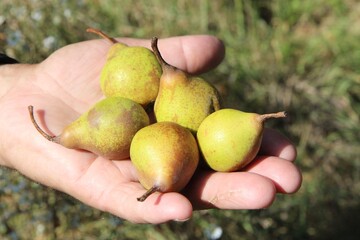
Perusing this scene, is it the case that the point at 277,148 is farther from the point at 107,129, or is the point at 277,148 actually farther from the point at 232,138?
the point at 107,129

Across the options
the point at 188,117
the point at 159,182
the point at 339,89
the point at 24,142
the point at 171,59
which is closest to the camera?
the point at 159,182

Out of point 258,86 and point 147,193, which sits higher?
point 147,193

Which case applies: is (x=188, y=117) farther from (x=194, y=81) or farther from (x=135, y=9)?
(x=135, y=9)

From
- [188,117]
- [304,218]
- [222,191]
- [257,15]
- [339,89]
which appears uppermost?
[188,117]

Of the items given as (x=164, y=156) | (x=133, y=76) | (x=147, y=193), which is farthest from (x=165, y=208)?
(x=133, y=76)

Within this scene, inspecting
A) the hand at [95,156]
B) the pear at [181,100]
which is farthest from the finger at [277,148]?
the pear at [181,100]

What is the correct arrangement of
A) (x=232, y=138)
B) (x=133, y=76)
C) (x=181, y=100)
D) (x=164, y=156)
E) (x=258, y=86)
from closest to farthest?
(x=164, y=156) → (x=232, y=138) → (x=181, y=100) → (x=133, y=76) → (x=258, y=86)

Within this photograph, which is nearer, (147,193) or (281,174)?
(147,193)

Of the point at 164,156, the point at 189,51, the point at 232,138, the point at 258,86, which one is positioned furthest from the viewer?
the point at 258,86

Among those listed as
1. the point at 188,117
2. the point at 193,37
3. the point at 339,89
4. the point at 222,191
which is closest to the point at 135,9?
the point at 193,37
